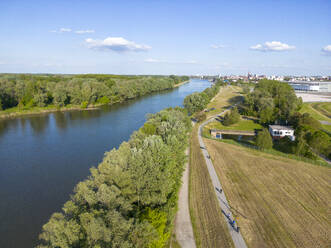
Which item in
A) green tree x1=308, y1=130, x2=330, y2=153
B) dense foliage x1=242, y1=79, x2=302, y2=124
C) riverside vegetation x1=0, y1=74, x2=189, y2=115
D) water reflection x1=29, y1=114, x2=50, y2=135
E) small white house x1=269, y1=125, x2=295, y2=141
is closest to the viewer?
green tree x1=308, y1=130, x2=330, y2=153

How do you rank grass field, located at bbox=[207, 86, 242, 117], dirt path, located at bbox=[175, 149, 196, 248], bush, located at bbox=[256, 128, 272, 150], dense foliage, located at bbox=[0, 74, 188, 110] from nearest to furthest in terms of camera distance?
dirt path, located at bbox=[175, 149, 196, 248] < bush, located at bbox=[256, 128, 272, 150] < dense foliage, located at bbox=[0, 74, 188, 110] < grass field, located at bbox=[207, 86, 242, 117]

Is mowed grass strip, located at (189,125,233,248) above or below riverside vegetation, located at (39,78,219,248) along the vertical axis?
below

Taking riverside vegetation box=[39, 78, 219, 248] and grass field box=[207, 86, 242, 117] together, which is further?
grass field box=[207, 86, 242, 117]

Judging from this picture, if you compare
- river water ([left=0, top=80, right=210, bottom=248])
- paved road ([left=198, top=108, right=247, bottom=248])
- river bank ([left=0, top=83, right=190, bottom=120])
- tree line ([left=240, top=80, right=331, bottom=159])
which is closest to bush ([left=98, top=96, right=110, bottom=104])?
river bank ([left=0, top=83, right=190, bottom=120])

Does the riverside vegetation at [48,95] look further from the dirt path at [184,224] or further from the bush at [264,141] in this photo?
the dirt path at [184,224]

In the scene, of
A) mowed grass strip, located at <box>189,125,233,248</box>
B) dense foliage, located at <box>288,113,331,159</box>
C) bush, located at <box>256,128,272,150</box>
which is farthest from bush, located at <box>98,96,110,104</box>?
dense foliage, located at <box>288,113,331,159</box>

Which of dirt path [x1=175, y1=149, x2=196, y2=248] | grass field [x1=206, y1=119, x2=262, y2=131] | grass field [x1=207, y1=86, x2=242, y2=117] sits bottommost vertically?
dirt path [x1=175, y1=149, x2=196, y2=248]

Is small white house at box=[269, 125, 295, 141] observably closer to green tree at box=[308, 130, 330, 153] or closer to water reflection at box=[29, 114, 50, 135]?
green tree at box=[308, 130, 330, 153]

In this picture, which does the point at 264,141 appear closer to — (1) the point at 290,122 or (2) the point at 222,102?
(1) the point at 290,122
